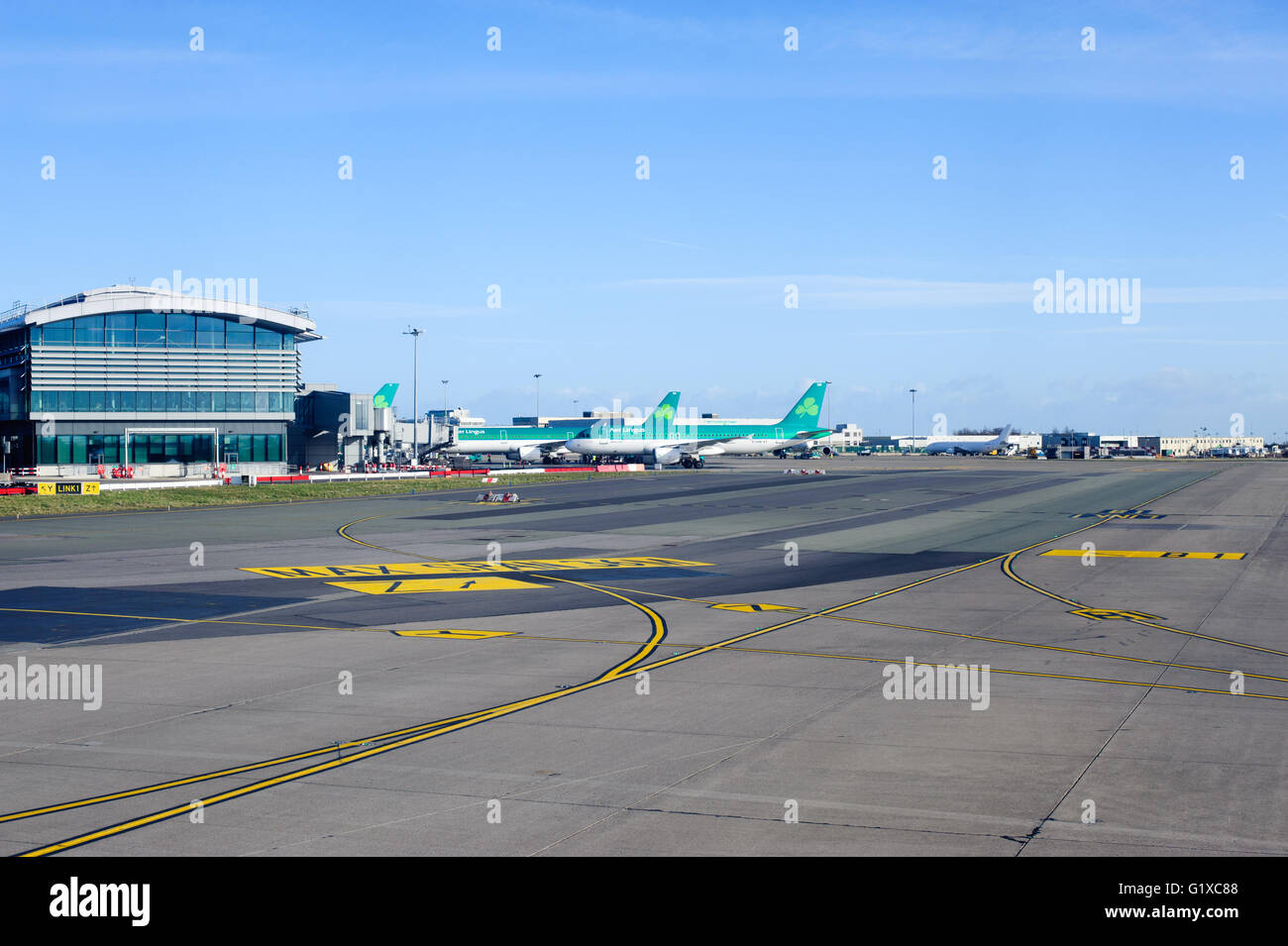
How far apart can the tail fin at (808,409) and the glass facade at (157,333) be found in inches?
2666

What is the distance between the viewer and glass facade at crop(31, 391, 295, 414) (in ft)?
279

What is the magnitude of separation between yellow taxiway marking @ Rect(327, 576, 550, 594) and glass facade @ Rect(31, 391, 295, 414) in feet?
222

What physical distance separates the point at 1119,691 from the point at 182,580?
2383 cm

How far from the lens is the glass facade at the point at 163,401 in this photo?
279ft

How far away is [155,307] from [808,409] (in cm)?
7918

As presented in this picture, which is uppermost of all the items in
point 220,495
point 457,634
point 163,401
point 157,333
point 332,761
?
point 157,333

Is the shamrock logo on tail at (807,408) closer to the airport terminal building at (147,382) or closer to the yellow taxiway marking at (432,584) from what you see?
the airport terminal building at (147,382)

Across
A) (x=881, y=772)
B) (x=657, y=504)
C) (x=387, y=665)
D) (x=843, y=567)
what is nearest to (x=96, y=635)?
(x=387, y=665)

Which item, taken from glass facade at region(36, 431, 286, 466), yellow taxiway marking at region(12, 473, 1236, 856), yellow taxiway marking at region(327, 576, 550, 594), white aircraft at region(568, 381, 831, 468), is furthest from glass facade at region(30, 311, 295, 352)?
yellow taxiway marking at region(12, 473, 1236, 856)

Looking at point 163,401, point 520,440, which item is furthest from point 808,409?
point 163,401

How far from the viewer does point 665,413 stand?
4870 inches

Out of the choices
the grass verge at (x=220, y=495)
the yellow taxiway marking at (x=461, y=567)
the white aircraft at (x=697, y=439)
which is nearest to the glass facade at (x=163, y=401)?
the grass verge at (x=220, y=495)

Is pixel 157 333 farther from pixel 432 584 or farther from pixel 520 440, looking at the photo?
pixel 432 584
